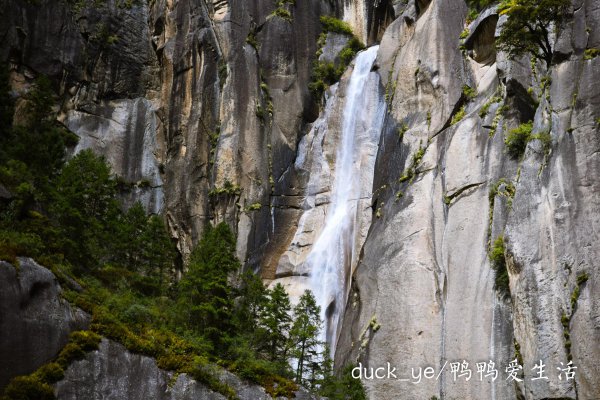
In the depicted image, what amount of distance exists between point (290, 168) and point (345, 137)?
357 centimetres

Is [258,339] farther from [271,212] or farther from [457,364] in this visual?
[271,212]

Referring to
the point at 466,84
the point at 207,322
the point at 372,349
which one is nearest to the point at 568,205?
the point at 372,349

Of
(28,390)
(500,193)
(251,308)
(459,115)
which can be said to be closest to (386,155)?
(459,115)

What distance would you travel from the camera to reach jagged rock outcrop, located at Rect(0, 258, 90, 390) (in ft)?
52.6

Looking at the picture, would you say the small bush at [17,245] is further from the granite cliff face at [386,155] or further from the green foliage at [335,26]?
the green foliage at [335,26]

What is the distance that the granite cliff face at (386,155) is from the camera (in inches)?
798

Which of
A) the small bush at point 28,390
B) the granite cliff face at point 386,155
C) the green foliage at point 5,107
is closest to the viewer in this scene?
the small bush at point 28,390

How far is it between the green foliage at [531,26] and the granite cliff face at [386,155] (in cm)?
68

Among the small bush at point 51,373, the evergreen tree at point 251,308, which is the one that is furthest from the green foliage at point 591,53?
the small bush at point 51,373

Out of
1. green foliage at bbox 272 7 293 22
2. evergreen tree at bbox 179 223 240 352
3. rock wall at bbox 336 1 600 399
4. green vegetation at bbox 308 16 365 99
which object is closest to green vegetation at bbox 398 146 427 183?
rock wall at bbox 336 1 600 399

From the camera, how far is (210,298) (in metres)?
23.8

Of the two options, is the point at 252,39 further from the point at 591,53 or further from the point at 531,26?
the point at 591,53

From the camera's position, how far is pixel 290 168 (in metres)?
37.0

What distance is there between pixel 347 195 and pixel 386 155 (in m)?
3.76
